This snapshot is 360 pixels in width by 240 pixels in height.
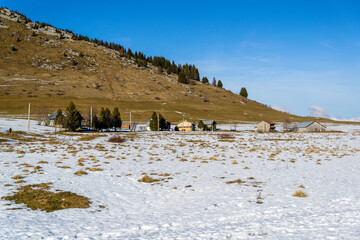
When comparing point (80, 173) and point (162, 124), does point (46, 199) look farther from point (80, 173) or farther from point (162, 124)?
point (162, 124)

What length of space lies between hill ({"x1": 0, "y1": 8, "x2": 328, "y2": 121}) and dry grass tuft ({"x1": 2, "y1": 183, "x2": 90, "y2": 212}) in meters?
110

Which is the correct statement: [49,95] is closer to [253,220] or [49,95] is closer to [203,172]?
[203,172]

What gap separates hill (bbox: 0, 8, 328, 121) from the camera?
134 meters

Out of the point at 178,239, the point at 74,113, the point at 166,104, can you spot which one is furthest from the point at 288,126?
the point at 178,239

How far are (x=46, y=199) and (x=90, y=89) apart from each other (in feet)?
511

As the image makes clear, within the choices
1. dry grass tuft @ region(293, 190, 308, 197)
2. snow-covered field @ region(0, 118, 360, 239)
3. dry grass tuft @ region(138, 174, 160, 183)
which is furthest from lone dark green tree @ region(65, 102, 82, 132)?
dry grass tuft @ region(293, 190, 308, 197)

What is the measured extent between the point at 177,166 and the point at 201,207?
381 inches

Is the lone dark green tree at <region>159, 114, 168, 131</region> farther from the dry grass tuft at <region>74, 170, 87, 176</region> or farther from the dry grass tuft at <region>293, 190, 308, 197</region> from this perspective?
the dry grass tuft at <region>293, 190, 308, 197</region>

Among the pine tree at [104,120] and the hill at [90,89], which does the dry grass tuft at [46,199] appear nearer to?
the pine tree at [104,120]

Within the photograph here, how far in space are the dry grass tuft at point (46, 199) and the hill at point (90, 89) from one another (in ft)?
362

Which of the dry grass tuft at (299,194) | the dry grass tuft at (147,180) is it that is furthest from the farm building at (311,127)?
Result: the dry grass tuft at (147,180)

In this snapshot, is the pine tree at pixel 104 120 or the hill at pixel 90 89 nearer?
the pine tree at pixel 104 120

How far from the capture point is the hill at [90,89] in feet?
438

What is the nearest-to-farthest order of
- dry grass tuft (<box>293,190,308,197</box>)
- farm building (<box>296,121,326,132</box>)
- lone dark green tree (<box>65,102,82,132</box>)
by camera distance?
dry grass tuft (<box>293,190,308,197</box>) < lone dark green tree (<box>65,102,82,132</box>) < farm building (<box>296,121,326,132</box>)
